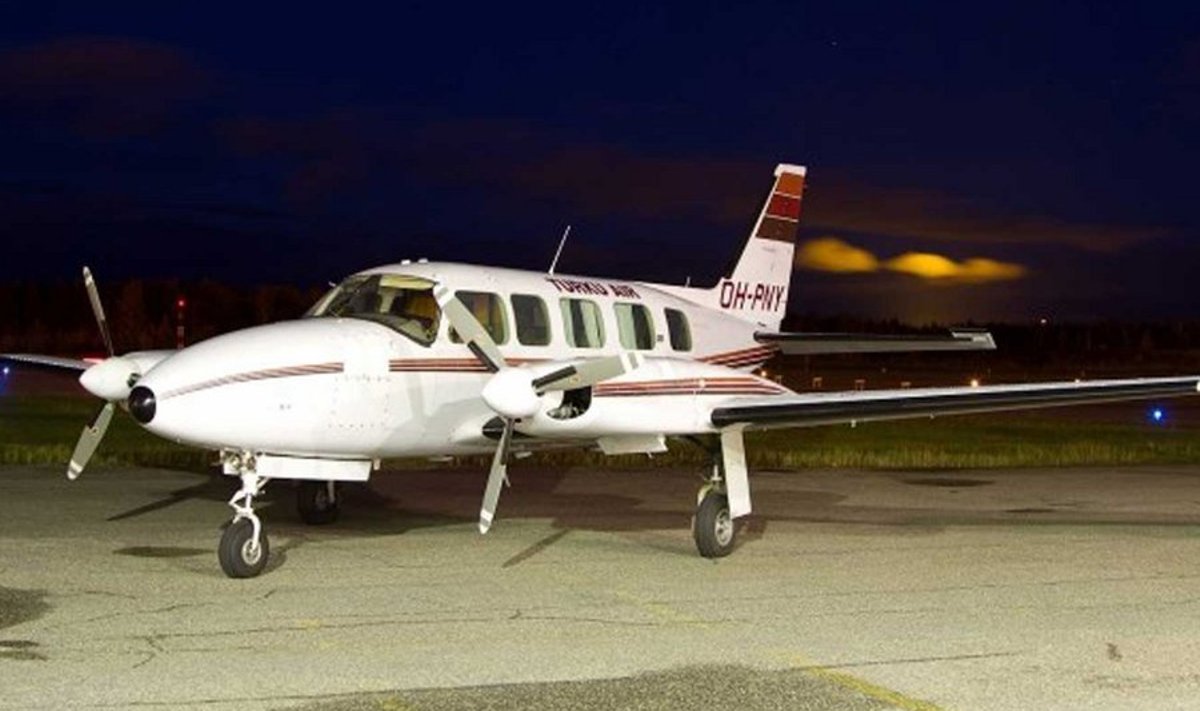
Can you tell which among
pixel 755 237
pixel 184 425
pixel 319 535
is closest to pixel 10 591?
pixel 184 425

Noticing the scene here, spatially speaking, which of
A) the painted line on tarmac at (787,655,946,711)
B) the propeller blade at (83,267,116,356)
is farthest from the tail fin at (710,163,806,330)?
the painted line on tarmac at (787,655,946,711)

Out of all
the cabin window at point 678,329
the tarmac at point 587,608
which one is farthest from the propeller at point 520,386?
the cabin window at point 678,329

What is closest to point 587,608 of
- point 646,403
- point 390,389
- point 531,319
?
point 646,403

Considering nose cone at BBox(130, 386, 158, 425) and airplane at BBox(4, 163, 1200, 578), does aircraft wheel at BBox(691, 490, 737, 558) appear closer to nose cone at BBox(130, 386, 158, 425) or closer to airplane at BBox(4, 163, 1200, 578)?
airplane at BBox(4, 163, 1200, 578)

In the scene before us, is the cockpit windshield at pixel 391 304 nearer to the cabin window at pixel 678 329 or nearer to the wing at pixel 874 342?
the cabin window at pixel 678 329

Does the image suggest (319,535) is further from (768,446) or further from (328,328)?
(768,446)

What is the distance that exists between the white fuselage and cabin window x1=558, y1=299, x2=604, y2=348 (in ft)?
0.21

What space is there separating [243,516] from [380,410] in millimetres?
1704

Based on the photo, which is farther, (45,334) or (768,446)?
(45,334)

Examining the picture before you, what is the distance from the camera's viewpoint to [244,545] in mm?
12664

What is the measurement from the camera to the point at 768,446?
115 ft

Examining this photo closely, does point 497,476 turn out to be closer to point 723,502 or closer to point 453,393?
point 453,393

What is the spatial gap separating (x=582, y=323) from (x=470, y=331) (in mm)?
2234

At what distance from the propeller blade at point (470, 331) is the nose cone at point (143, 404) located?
2.92 metres
